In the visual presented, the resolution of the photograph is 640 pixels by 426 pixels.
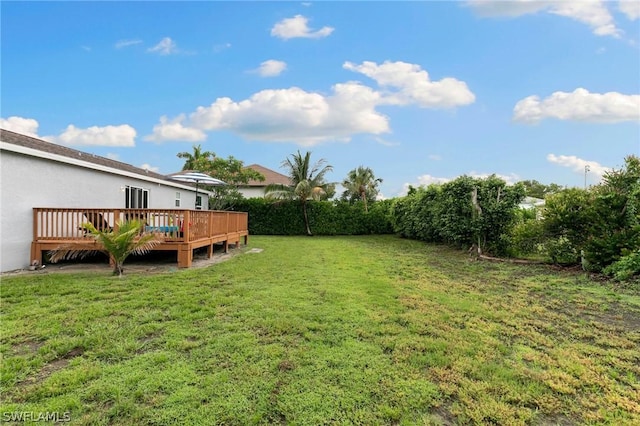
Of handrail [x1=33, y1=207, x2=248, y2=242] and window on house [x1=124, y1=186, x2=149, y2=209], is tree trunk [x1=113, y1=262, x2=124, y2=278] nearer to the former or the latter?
handrail [x1=33, y1=207, x2=248, y2=242]

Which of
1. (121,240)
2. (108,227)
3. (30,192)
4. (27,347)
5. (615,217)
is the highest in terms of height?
(30,192)

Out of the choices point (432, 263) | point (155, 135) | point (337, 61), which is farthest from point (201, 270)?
point (155, 135)

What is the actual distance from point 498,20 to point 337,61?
19.0 ft

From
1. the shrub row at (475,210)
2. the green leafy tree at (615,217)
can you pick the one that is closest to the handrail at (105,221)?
the shrub row at (475,210)

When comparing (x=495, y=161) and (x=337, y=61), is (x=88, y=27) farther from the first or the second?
(x=495, y=161)

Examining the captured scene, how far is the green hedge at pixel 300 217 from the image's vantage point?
19.8 m

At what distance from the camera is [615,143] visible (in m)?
11.4

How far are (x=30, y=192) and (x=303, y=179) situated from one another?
13.8 m

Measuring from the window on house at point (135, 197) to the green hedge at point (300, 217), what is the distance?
24.3 ft

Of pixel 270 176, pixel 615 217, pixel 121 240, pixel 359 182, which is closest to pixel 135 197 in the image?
pixel 121 240

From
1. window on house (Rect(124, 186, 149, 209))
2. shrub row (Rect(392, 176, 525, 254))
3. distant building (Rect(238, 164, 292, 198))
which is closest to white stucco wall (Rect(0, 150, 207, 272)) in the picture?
window on house (Rect(124, 186, 149, 209))

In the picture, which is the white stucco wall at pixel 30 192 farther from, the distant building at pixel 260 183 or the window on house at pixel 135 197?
the distant building at pixel 260 183

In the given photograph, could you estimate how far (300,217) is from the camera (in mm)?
19938

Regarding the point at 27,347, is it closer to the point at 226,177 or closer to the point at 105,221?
the point at 105,221
